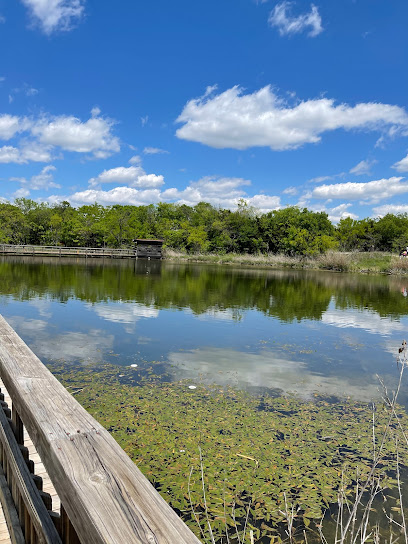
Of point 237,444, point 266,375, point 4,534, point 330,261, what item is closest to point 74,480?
point 4,534

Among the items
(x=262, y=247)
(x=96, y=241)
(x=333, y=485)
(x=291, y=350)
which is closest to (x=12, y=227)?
(x=96, y=241)

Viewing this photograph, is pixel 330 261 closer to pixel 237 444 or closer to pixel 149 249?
pixel 149 249

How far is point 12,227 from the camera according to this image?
181 ft

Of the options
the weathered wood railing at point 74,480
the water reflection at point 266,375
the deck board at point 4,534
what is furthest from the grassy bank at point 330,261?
the weathered wood railing at point 74,480

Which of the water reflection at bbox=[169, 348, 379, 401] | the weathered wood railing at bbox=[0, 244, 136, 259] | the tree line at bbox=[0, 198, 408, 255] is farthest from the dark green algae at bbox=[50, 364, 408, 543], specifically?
the tree line at bbox=[0, 198, 408, 255]

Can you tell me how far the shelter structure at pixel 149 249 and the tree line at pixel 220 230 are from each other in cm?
600

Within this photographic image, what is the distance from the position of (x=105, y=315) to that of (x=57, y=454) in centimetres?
1011

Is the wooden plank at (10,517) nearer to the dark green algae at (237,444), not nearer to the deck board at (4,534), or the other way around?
the deck board at (4,534)

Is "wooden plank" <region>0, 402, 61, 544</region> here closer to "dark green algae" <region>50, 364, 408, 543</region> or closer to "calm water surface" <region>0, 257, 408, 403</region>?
"dark green algae" <region>50, 364, 408, 543</region>

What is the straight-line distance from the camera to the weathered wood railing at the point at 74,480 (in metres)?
0.87

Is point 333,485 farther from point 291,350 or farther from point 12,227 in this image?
point 12,227

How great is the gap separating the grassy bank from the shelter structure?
202cm

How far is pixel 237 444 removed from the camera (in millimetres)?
4223

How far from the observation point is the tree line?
52562 mm
